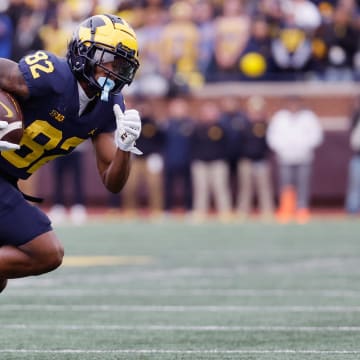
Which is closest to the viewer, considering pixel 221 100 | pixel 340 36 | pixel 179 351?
pixel 179 351

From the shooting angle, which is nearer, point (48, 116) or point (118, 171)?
point (48, 116)

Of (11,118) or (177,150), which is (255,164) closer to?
(177,150)

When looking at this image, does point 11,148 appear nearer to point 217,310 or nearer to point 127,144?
point 127,144

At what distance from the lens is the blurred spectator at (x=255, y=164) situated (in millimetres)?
15867

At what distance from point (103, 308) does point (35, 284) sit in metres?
1.47

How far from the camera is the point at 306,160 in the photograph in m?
15.8

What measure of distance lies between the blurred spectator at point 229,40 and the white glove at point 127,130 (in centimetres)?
1112

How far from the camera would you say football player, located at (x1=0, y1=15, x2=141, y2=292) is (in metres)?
4.84

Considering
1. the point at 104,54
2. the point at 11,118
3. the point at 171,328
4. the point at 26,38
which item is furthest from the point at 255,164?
the point at 11,118

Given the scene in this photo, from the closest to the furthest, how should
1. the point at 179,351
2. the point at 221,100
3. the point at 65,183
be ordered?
the point at 179,351 < the point at 65,183 < the point at 221,100

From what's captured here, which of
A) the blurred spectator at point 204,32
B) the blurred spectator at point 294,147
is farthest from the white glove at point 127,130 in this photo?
the blurred spectator at point 204,32

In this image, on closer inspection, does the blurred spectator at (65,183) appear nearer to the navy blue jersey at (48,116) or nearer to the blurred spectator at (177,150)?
the blurred spectator at (177,150)

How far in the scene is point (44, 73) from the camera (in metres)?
4.84

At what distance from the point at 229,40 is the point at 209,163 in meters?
1.69
